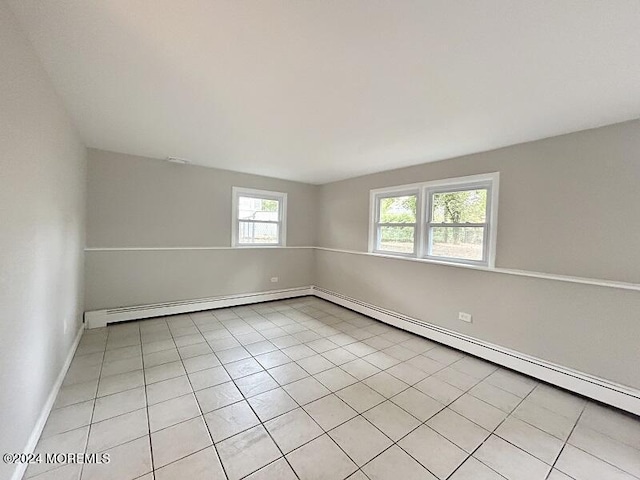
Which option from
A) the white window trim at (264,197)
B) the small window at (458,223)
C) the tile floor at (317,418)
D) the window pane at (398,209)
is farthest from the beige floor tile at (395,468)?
the white window trim at (264,197)

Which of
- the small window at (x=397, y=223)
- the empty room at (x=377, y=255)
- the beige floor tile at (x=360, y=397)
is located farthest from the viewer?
the small window at (x=397, y=223)

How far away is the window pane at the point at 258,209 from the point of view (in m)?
4.66

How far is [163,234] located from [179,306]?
1.15m

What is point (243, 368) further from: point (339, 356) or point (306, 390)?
point (339, 356)

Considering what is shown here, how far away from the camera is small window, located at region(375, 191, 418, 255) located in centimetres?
383

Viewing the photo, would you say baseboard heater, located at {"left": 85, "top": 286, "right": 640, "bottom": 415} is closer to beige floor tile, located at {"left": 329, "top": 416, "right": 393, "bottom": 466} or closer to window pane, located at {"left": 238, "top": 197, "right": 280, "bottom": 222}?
window pane, located at {"left": 238, "top": 197, "right": 280, "bottom": 222}

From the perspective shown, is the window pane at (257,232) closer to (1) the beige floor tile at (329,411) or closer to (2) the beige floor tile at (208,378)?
(2) the beige floor tile at (208,378)

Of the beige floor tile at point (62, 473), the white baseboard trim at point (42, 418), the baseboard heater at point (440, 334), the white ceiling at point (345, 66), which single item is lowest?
the beige floor tile at point (62, 473)

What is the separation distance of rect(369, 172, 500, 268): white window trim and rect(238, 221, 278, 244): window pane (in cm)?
192

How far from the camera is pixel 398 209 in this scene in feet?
13.2

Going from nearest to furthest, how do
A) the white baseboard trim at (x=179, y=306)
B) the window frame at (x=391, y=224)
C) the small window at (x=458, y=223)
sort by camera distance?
the small window at (x=458, y=223) → the white baseboard trim at (x=179, y=306) → the window frame at (x=391, y=224)

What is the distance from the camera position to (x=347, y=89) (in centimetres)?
182

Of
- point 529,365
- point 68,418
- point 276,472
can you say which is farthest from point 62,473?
point 529,365

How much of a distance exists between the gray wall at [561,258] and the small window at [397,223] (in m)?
0.53
